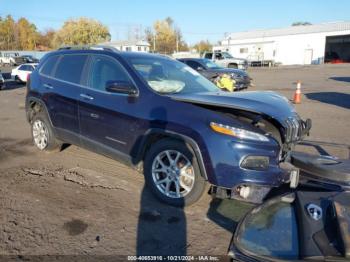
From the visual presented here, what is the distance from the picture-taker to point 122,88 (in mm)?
4227

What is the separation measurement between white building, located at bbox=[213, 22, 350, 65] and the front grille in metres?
55.5

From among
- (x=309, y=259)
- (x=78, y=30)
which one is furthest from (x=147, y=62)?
(x=78, y=30)

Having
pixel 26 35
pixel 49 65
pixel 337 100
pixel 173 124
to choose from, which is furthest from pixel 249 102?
pixel 26 35

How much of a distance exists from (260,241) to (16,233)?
8.24 ft

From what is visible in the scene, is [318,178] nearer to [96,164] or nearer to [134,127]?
[134,127]

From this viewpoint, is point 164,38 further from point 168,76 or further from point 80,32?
point 168,76

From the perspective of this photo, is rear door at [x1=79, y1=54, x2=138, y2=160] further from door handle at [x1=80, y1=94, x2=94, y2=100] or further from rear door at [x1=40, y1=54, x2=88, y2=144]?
rear door at [x1=40, y1=54, x2=88, y2=144]

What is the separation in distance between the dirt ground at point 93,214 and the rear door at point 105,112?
55cm

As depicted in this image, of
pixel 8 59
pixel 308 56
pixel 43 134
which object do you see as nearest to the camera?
pixel 43 134

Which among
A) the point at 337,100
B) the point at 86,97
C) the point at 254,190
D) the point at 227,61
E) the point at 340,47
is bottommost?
the point at 254,190

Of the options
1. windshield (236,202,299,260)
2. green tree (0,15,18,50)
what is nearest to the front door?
windshield (236,202,299,260)

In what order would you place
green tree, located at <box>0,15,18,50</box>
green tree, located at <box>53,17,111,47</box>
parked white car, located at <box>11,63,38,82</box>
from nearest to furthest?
parked white car, located at <box>11,63,38,82</box>
green tree, located at <box>53,17,111,47</box>
green tree, located at <box>0,15,18,50</box>

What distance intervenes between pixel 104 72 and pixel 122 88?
73cm

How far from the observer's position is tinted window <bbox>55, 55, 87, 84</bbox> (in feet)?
17.0
